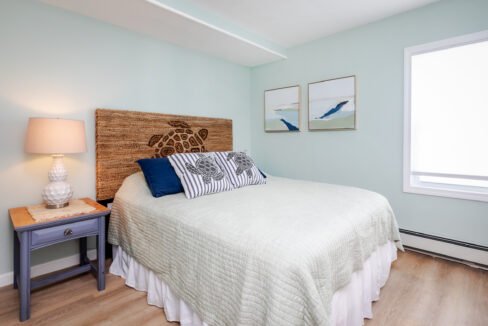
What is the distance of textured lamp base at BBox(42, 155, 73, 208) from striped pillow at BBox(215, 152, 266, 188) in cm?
129

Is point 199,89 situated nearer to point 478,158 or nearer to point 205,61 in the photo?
point 205,61

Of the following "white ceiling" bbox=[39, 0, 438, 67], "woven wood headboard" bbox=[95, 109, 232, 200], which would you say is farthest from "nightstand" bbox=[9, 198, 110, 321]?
"white ceiling" bbox=[39, 0, 438, 67]

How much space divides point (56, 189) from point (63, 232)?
1.21ft

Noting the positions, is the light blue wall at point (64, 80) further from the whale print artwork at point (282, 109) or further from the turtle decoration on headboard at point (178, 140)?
the whale print artwork at point (282, 109)

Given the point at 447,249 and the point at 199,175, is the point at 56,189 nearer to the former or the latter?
the point at 199,175

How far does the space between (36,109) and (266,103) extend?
2662 mm

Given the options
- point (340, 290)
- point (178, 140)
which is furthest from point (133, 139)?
point (340, 290)

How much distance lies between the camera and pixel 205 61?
3.33 m

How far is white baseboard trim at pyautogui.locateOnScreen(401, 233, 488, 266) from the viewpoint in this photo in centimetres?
227

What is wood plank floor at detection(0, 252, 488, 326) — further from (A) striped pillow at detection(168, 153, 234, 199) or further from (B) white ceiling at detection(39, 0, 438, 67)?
(B) white ceiling at detection(39, 0, 438, 67)

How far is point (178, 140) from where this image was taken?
9.82 feet

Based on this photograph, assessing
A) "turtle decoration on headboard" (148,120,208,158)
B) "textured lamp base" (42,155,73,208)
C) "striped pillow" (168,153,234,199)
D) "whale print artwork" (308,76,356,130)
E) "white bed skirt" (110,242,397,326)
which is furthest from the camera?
"whale print artwork" (308,76,356,130)

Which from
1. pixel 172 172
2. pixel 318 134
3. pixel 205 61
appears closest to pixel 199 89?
pixel 205 61

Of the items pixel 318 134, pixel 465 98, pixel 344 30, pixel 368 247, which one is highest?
pixel 344 30
